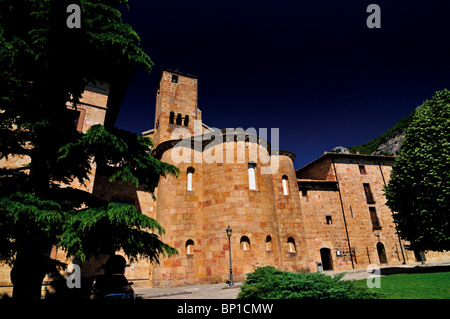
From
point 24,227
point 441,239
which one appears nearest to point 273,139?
point 441,239

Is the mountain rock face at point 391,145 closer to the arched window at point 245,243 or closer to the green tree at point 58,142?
the arched window at point 245,243

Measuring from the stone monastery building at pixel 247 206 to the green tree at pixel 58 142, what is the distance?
23.1 feet

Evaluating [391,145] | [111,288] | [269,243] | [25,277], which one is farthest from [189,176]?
[391,145]

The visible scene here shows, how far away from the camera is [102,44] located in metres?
5.59

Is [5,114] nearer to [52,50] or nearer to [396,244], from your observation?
[52,50]

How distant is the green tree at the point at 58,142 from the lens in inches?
174

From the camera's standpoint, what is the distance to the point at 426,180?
14.1m

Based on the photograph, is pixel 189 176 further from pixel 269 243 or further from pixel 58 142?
pixel 58 142

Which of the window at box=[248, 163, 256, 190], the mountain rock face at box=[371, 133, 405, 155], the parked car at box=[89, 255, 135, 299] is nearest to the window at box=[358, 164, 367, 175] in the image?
the window at box=[248, 163, 256, 190]

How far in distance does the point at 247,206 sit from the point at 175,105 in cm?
1475

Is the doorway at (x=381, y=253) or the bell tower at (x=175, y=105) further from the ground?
the bell tower at (x=175, y=105)

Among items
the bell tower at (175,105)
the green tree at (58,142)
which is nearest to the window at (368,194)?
the bell tower at (175,105)

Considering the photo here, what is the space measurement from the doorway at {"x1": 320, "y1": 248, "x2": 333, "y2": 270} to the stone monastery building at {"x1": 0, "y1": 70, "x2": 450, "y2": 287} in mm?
84

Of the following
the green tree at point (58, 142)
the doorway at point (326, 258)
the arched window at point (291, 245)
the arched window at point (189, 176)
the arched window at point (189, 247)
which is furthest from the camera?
the doorway at point (326, 258)
